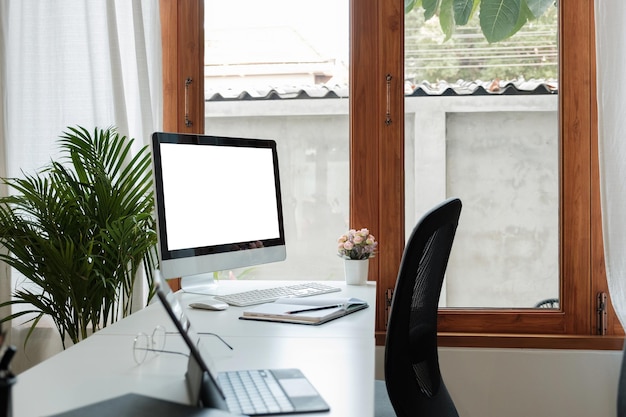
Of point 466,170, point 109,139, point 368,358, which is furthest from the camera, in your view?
point 466,170

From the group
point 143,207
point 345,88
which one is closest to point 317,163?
point 345,88

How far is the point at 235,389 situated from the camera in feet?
3.80

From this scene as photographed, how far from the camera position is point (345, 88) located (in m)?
2.86

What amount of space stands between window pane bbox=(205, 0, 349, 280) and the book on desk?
0.79 metres

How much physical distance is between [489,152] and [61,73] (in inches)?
67.5

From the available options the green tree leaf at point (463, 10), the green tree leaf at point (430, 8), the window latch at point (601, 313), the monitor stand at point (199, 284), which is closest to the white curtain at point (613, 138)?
the window latch at point (601, 313)

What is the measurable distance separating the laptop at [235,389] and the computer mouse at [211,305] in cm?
76

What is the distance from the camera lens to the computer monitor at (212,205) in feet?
6.54

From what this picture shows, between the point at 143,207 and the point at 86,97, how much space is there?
1.78 ft

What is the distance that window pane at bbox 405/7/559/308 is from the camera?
2783 mm

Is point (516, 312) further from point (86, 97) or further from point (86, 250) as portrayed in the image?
point (86, 97)

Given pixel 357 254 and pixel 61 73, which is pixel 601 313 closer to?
pixel 357 254

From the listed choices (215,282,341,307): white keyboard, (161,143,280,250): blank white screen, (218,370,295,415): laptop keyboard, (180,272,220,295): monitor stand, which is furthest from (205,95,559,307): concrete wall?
(218,370,295,415): laptop keyboard

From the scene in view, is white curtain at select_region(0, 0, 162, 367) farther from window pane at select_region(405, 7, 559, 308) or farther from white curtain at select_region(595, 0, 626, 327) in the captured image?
white curtain at select_region(595, 0, 626, 327)
